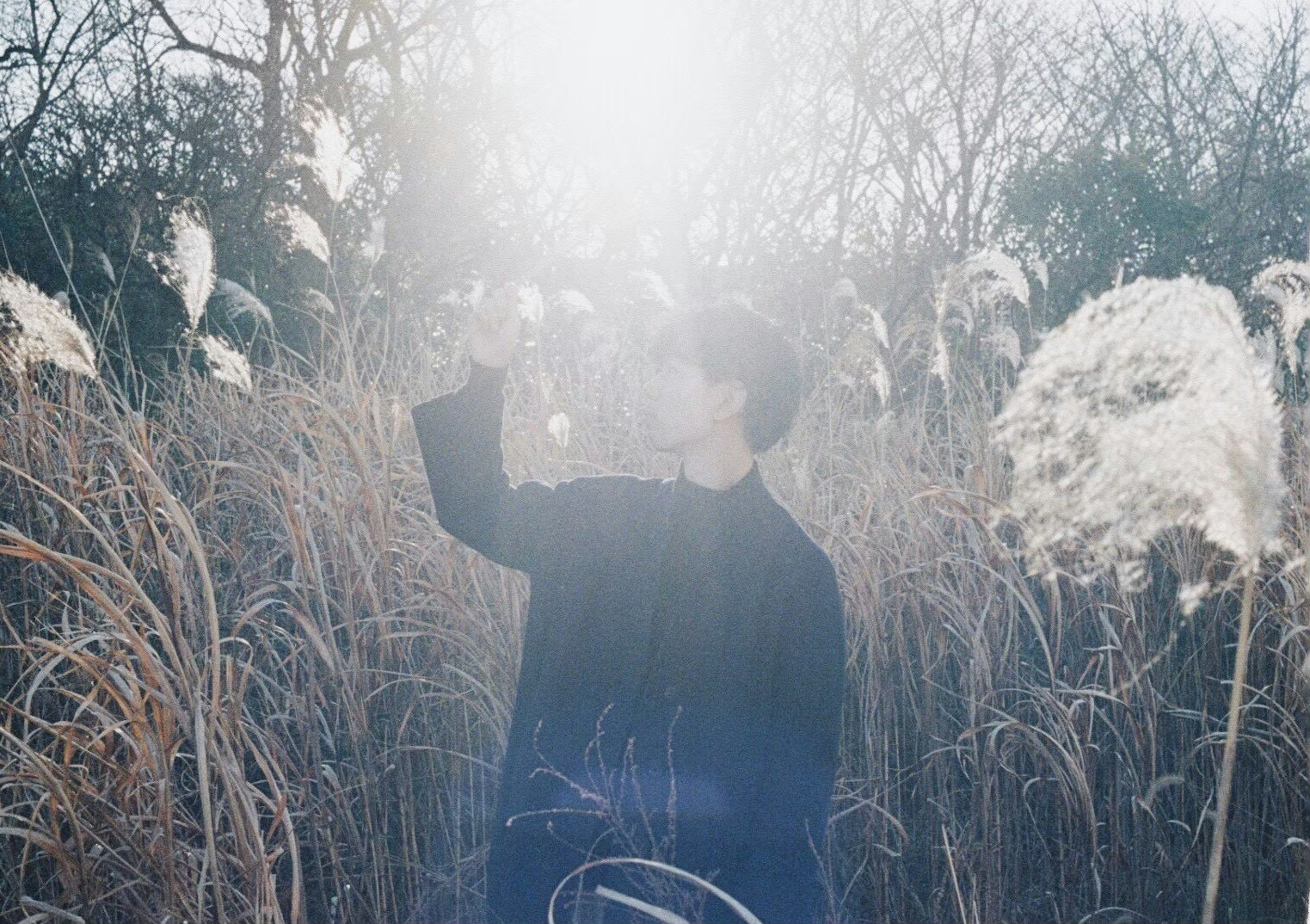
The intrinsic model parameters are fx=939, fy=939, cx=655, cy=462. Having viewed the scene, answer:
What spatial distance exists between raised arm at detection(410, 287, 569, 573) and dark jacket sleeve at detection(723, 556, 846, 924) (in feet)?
1.33

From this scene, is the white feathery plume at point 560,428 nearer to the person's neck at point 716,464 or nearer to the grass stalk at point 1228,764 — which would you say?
the person's neck at point 716,464

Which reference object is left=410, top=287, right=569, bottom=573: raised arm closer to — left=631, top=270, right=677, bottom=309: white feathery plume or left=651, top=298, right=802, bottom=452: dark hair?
left=651, top=298, right=802, bottom=452: dark hair

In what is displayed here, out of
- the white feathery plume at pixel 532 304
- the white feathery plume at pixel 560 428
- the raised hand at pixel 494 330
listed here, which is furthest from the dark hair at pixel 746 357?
the white feathery plume at pixel 532 304

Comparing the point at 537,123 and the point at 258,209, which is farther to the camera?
the point at 537,123

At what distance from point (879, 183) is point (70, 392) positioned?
7.62ft

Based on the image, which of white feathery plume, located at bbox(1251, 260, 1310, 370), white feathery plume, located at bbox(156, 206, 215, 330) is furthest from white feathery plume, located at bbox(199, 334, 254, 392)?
white feathery plume, located at bbox(1251, 260, 1310, 370)

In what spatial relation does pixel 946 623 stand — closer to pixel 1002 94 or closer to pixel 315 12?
pixel 1002 94

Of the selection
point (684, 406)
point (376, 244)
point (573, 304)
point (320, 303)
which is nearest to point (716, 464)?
point (684, 406)

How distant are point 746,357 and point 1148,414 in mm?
794

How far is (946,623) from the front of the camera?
171 centimetres

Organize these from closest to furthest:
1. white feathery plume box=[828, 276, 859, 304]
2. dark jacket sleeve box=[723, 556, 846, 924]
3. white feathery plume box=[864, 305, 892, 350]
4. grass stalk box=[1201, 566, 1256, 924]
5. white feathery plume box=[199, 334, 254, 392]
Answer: grass stalk box=[1201, 566, 1256, 924]
dark jacket sleeve box=[723, 556, 846, 924]
white feathery plume box=[199, 334, 254, 392]
white feathery plume box=[864, 305, 892, 350]
white feathery plume box=[828, 276, 859, 304]

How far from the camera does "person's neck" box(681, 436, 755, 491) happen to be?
1.47 meters

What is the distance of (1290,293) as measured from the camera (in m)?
1.90

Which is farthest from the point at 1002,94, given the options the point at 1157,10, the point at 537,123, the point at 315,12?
the point at 315,12
